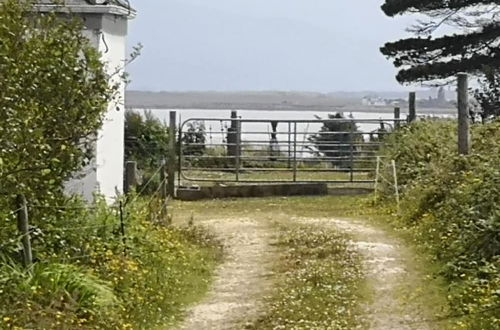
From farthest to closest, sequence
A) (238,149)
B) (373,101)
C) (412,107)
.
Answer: (373,101), (412,107), (238,149)

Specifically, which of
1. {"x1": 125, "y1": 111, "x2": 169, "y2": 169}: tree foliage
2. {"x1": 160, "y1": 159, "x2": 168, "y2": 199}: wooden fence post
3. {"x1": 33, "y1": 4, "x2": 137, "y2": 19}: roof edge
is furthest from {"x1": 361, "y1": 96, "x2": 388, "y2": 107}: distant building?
{"x1": 33, "y1": 4, "x2": 137, "y2": 19}: roof edge

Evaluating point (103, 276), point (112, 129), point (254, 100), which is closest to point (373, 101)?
point (254, 100)

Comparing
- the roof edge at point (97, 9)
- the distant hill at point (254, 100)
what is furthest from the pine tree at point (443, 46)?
the roof edge at point (97, 9)

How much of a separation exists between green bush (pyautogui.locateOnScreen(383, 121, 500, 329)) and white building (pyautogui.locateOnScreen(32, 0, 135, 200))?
173 inches

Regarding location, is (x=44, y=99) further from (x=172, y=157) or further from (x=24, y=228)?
(x=172, y=157)

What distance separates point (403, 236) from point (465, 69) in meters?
14.8

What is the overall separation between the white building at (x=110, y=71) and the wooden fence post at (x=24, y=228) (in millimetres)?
3603

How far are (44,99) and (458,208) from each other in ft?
19.6

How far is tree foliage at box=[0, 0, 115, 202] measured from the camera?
312 inches

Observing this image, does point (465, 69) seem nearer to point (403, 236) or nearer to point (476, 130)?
point (476, 130)

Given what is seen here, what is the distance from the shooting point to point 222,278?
480 inches

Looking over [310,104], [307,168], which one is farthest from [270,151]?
[310,104]

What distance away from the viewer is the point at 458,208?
13.3m

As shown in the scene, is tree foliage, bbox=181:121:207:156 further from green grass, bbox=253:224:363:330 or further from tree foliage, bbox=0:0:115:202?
tree foliage, bbox=0:0:115:202
